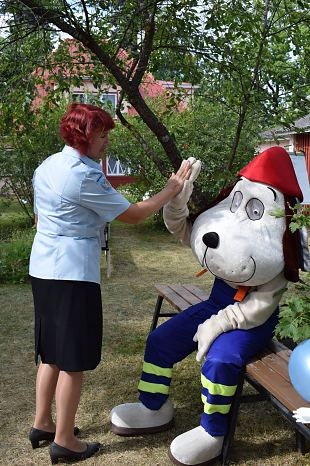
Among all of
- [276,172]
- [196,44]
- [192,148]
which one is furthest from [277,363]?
[192,148]

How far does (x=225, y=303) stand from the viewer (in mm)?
3061

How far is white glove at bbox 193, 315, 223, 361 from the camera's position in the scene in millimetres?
2779

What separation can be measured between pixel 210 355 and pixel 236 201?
0.83 m

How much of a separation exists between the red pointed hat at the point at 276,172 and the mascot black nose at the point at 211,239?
14.5 inches

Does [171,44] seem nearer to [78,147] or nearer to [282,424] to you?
[78,147]

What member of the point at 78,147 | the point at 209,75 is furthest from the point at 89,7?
the point at 78,147

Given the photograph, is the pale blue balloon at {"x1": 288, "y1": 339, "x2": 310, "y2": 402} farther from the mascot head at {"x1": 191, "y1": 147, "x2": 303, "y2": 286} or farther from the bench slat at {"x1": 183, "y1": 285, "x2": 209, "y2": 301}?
the bench slat at {"x1": 183, "y1": 285, "x2": 209, "y2": 301}

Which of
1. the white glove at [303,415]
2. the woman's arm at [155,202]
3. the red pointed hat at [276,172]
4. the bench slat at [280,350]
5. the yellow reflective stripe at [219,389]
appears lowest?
the yellow reflective stripe at [219,389]

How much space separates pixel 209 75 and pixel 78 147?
9.05 feet

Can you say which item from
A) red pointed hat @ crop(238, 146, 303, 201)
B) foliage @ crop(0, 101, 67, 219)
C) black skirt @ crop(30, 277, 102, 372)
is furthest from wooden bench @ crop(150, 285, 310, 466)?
foliage @ crop(0, 101, 67, 219)

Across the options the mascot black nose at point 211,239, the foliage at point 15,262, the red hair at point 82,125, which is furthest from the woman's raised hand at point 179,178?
the foliage at point 15,262

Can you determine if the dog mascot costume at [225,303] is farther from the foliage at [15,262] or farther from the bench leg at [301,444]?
the foliage at [15,262]

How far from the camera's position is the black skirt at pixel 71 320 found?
2.61 metres

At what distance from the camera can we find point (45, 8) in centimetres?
382
